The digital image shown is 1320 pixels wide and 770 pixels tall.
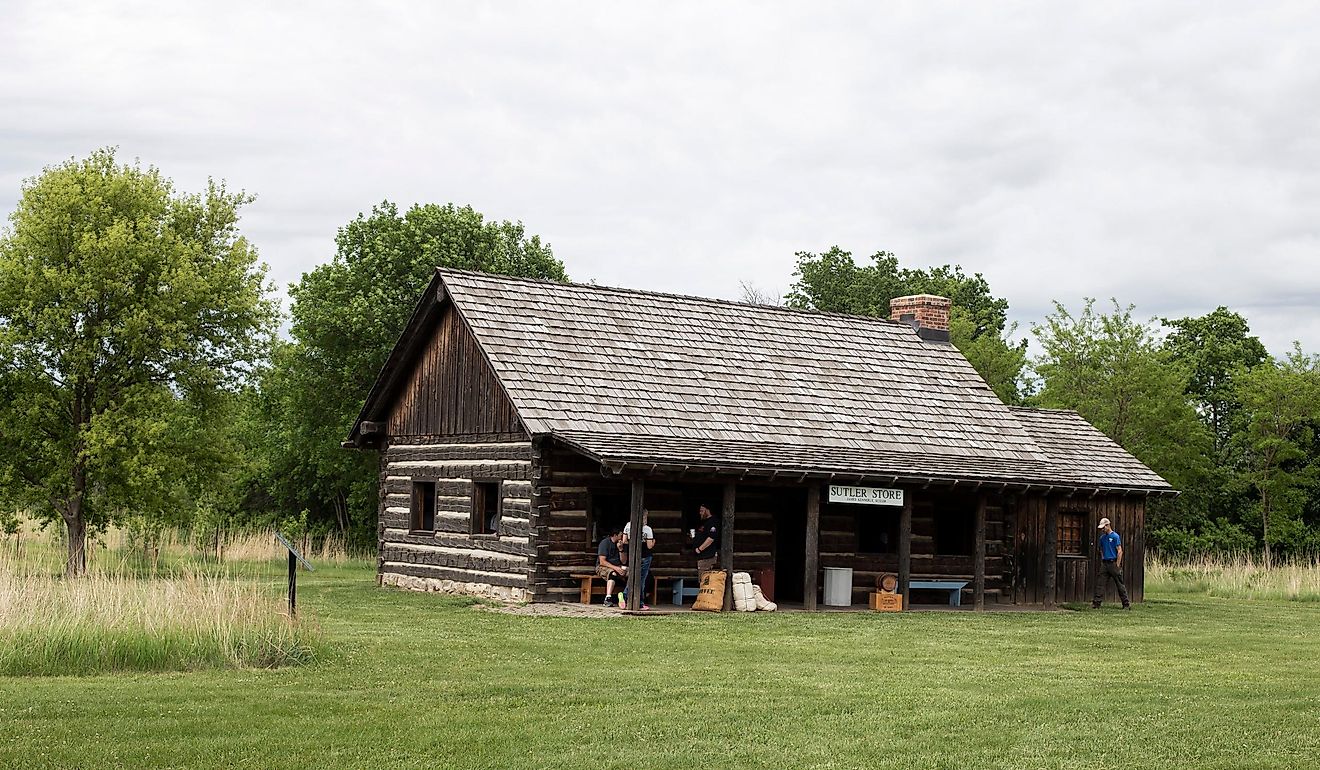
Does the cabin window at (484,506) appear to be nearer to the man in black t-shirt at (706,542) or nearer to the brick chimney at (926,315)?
the man in black t-shirt at (706,542)

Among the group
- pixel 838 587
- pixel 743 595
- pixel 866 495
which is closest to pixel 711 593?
pixel 743 595

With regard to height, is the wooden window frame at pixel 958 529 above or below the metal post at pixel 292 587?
above

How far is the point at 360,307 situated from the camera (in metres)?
39.4

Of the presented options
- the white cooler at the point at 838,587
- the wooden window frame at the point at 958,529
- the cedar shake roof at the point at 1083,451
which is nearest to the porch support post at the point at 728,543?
the white cooler at the point at 838,587

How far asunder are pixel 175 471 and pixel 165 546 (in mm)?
3556

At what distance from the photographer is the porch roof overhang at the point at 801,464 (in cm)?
2133

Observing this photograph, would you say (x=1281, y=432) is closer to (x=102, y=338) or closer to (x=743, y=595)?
(x=743, y=595)

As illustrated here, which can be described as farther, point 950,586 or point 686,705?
point 950,586

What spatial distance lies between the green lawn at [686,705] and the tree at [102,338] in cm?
1142

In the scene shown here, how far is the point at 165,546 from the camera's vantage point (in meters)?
31.1

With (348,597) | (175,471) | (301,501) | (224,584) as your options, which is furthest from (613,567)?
(301,501)

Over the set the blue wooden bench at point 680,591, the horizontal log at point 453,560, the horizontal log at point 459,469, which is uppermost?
the horizontal log at point 459,469

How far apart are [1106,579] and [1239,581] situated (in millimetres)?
5645

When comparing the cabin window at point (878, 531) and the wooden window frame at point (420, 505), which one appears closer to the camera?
the cabin window at point (878, 531)
